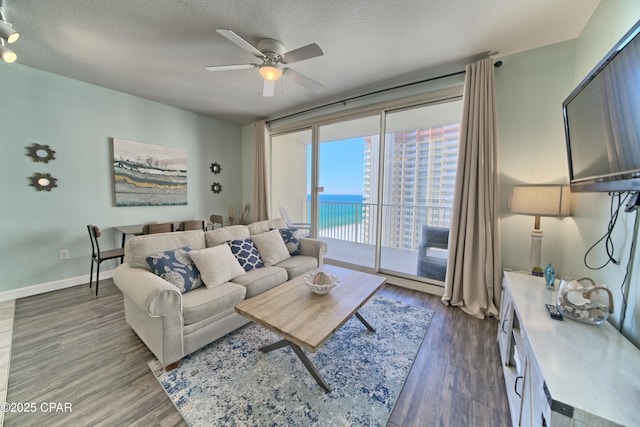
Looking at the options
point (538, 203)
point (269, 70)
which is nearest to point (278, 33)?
point (269, 70)

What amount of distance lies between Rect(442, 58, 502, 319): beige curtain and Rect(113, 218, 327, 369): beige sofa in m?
1.91

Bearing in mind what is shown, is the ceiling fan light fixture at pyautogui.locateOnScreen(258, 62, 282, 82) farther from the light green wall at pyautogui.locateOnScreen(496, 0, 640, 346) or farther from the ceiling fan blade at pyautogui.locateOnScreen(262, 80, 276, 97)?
the light green wall at pyautogui.locateOnScreen(496, 0, 640, 346)

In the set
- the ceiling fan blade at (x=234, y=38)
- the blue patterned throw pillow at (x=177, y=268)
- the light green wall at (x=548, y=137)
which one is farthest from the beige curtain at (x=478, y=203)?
the blue patterned throw pillow at (x=177, y=268)

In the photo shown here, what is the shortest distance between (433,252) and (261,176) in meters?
3.29

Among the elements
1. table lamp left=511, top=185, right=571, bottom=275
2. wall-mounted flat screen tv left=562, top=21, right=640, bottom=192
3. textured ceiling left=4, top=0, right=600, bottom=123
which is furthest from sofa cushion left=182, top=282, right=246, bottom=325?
table lamp left=511, top=185, right=571, bottom=275

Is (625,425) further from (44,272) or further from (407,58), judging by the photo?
(44,272)

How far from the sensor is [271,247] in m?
2.64

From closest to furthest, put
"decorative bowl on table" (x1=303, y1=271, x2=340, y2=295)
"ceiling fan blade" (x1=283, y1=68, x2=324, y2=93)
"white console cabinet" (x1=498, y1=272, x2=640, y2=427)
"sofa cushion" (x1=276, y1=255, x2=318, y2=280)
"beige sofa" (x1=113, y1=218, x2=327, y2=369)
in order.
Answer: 1. "white console cabinet" (x1=498, y1=272, x2=640, y2=427)
2. "beige sofa" (x1=113, y1=218, x2=327, y2=369)
3. "decorative bowl on table" (x1=303, y1=271, x2=340, y2=295)
4. "ceiling fan blade" (x1=283, y1=68, x2=324, y2=93)
5. "sofa cushion" (x1=276, y1=255, x2=318, y2=280)

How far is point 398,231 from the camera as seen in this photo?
4.28 meters

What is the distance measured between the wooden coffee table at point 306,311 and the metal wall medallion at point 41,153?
3.19 meters

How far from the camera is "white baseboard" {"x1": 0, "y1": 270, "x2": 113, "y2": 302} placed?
254cm

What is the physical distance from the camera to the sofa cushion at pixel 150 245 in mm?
1849

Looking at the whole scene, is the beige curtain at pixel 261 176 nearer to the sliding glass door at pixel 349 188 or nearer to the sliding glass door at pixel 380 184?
the sliding glass door at pixel 380 184

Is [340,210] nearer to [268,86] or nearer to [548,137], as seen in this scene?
[268,86]
